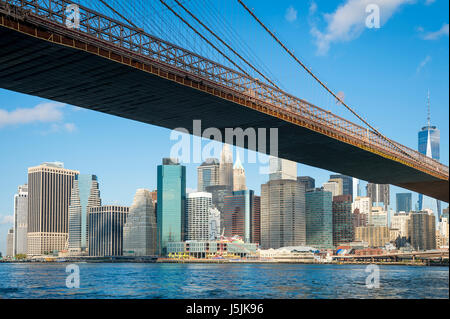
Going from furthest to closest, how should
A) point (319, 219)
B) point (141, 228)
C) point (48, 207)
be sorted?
point (319, 219) → point (141, 228) → point (48, 207)

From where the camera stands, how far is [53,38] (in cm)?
2205

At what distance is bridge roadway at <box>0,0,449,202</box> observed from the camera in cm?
2238

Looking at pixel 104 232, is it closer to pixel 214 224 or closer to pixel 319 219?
pixel 214 224

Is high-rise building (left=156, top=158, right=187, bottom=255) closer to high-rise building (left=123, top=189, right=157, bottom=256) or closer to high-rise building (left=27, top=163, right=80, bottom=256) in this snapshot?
high-rise building (left=123, top=189, right=157, bottom=256)

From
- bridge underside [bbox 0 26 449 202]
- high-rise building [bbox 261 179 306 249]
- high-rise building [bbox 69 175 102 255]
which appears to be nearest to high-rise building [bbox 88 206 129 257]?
high-rise building [bbox 69 175 102 255]

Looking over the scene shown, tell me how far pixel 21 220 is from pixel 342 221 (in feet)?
303

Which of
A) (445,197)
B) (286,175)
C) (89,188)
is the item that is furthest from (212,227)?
(445,197)

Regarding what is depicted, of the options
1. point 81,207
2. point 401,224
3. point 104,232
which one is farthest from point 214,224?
point 401,224

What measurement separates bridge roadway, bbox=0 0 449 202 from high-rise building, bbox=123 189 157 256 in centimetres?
12670

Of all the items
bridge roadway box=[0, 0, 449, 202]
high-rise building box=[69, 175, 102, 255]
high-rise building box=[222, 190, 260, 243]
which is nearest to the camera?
bridge roadway box=[0, 0, 449, 202]

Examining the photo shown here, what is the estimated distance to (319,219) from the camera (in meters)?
183

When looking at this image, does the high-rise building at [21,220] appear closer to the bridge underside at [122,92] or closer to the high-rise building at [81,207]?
the high-rise building at [81,207]

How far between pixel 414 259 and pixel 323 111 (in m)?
96.3
